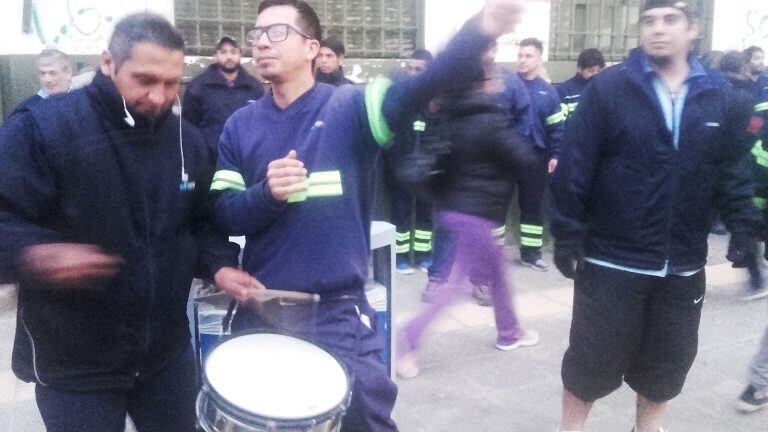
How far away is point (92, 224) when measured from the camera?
211cm

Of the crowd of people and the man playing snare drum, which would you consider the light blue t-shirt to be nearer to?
the crowd of people

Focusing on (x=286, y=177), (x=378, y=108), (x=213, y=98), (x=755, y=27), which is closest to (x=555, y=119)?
(x=213, y=98)

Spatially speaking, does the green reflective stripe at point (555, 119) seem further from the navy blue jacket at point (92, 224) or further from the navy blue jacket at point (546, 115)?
the navy blue jacket at point (92, 224)

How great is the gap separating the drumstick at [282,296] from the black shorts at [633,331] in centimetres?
137

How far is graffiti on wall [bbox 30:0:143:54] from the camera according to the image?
586 cm

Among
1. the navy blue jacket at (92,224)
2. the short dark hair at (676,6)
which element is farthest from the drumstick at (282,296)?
the short dark hair at (676,6)

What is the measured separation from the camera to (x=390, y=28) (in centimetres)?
743

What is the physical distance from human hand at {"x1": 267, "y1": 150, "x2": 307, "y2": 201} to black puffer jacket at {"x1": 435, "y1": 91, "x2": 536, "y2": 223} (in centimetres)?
55

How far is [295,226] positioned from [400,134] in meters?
0.44

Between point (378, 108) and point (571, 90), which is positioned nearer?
point (378, 108)

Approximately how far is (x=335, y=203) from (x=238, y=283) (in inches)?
15.9

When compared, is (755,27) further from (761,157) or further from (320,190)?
(320,190)

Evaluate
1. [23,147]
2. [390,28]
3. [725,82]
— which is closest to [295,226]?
[23,147]

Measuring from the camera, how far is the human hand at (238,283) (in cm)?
232
